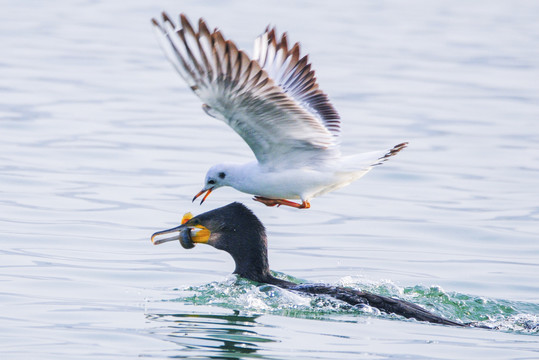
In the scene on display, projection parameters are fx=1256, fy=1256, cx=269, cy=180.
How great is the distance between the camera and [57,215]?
1322cm

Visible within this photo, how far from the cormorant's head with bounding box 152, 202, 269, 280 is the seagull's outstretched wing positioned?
527 millimetres

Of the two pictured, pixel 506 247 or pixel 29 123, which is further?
pixel 29 123

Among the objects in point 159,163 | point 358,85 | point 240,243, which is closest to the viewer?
point 240,243

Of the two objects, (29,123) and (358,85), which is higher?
(358,85)

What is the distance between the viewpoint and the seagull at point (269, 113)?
9.29m

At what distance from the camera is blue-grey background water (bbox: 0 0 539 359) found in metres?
9.13

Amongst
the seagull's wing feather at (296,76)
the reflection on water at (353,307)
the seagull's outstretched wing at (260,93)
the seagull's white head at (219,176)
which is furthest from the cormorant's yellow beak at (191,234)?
the seagull's wing feather at (296,76)

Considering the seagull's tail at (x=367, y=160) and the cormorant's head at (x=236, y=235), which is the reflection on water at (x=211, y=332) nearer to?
the cormorant's head at (x=236, y=235)

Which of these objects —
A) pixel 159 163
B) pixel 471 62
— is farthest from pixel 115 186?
pixel 471 62

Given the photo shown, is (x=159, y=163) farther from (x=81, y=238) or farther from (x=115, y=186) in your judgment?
(x=81, y=238)

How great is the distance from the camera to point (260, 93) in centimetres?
959

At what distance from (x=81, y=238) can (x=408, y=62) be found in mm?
13837

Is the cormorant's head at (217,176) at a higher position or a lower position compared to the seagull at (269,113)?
lower

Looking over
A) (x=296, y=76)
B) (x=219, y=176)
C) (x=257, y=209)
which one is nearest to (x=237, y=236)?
(x=219, y=176)
